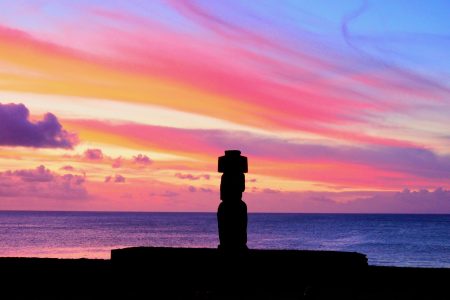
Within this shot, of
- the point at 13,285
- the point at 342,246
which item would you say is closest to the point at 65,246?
the point at 342,246

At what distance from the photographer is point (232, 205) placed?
1568cm

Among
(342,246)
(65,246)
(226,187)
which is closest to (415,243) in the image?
(342,246)

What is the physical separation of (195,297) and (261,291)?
1.71 m

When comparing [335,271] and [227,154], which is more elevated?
[227,154]

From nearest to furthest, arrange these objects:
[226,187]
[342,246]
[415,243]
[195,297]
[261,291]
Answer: [195,297], [261,291], [226,187], [342,246], [415,243]

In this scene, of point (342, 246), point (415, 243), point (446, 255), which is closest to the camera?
point (446, 255)

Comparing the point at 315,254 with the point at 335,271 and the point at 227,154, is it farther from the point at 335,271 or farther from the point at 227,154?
the point at 227,154

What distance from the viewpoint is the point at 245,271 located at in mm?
14875

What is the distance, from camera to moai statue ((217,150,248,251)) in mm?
15625

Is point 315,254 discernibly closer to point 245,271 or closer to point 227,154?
point 245,271

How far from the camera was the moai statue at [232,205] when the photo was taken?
51.3 feet

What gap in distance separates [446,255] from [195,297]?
68.7m

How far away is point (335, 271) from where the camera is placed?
14.3 meters

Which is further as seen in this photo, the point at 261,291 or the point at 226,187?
the point at 226,187
